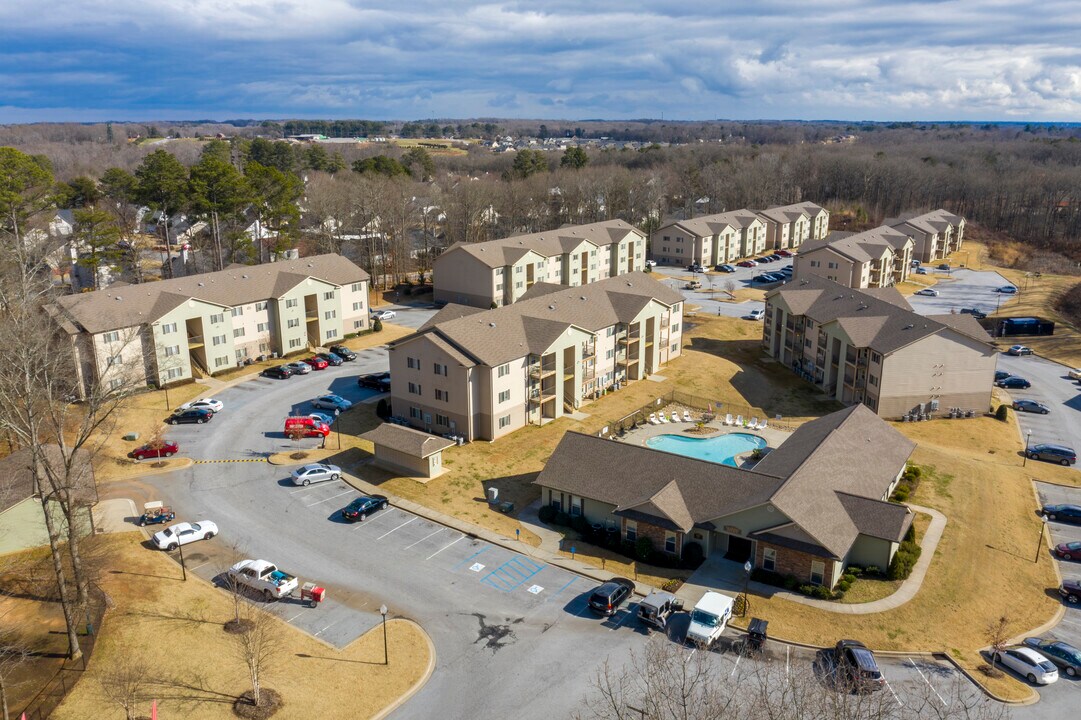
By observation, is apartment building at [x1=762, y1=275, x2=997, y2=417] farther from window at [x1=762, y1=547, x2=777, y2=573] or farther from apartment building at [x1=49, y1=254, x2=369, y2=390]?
apartment building at [x1=49, y1=254, x2=369, y2=390]

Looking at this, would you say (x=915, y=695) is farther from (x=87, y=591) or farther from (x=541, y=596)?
(x=87, y=591)

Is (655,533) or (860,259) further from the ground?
(860,259)

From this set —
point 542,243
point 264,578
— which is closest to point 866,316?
point 542,243

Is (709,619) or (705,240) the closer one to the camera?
(709,619)

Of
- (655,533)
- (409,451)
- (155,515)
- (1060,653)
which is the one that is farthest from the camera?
(409,451)

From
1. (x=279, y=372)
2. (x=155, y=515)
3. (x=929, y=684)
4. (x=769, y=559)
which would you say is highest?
(x=279, y=372)

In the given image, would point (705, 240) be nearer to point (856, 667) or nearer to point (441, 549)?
point (441, 549)

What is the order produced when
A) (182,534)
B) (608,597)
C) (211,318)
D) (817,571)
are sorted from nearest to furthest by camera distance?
(608,597) < (817,571) < (182,534) < (211,318)

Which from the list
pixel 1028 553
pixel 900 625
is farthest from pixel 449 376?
pixel 1028 553
